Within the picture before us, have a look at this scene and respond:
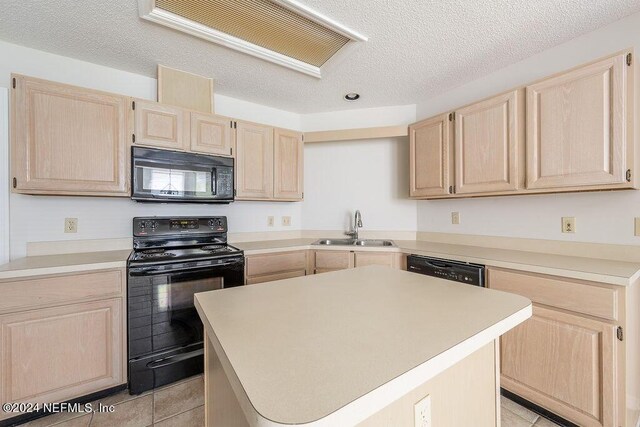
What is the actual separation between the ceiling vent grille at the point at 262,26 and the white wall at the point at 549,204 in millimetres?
1277

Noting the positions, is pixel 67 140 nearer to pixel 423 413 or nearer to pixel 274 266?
pixel 274 266

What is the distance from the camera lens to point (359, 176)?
10.4 feet

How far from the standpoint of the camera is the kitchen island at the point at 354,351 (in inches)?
18.7

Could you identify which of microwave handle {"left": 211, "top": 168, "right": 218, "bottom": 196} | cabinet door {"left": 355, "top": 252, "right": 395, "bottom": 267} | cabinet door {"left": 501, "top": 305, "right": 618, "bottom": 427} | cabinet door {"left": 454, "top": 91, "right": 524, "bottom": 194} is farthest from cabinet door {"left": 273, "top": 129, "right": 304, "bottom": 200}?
cabinet door {"left": 501, "top": 305, "right": 618, "bottom": 427}

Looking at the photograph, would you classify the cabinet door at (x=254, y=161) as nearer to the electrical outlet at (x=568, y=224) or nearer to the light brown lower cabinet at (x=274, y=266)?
the light brown lower cabinet at (x=274, y=266)

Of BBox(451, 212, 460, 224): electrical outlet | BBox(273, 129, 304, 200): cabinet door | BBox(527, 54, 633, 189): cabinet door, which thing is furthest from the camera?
BBox(273, 129, 304, 200): cabinet door

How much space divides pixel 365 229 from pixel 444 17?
1.99 m

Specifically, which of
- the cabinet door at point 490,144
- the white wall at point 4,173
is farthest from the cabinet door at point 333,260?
the white wall at point 4,173

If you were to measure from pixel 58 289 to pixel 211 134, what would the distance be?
1471 mm

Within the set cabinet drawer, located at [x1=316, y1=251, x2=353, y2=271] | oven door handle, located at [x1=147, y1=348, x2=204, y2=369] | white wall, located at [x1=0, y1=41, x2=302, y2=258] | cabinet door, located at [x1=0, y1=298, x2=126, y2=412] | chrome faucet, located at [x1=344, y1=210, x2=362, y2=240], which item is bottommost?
oven door handle, located at [x1=147, y1=348, x2=204, y2=369]

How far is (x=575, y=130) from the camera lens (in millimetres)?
1633

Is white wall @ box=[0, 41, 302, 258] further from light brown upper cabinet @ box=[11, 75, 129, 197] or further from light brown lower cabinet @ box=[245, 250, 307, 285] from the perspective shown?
light brown lower cabinet @ box=[245, 250, 307, 285]

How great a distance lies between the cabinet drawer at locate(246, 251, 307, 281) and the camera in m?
2.33

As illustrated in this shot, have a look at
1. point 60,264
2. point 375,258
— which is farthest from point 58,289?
point 375,258
